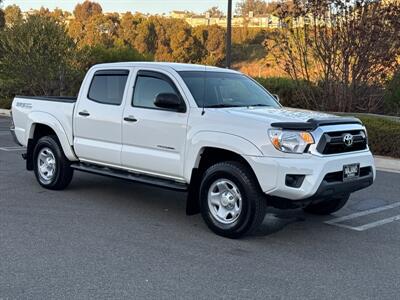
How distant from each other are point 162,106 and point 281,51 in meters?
12.0

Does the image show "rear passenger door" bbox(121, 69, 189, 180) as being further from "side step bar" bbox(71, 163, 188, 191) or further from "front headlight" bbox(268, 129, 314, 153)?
"front headlight" bbox(268, 129, 314, 153)

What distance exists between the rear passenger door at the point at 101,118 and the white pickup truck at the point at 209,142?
0.01m

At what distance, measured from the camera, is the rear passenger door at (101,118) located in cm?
703

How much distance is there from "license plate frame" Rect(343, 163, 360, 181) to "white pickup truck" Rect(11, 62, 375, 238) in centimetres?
1

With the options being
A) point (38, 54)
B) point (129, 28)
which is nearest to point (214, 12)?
point (129, 28)

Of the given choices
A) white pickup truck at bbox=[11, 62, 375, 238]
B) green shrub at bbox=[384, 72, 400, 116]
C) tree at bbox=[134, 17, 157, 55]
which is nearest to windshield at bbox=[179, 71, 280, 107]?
white pickup truck at bbox=[11, 62, 375, 238]

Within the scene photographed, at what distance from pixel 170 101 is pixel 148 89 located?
2.10ft

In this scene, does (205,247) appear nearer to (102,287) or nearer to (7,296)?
(102,287)

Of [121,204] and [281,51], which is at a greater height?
[281,51]

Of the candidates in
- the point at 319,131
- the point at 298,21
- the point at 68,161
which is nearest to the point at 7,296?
the point at 319,131

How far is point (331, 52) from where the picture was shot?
16.1m

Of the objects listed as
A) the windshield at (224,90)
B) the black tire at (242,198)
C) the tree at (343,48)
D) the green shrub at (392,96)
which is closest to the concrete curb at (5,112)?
the tree at (343,48)

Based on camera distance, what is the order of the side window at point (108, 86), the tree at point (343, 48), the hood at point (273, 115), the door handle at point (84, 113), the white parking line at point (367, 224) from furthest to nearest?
the tree at point (343, 48), the door handle at point (84, 113), the side window at point (108, 86), the white parking line at point (367, 224), the hood at point (273, 115)

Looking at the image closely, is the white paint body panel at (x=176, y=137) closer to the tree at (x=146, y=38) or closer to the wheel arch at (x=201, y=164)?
the wheel arch at (x=201, y=164)
